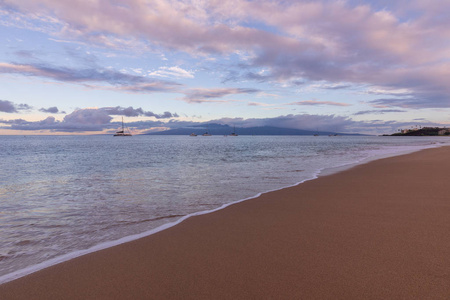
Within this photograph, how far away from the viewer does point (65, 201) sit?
31.6ft

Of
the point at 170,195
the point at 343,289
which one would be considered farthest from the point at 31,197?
the point at 343,289

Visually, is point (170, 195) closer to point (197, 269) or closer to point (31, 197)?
point (31, 197)

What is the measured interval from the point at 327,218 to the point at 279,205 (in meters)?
1.79

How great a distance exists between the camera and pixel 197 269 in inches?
155

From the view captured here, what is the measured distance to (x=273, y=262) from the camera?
161 inches

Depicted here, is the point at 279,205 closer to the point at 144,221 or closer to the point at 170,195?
the point at 144,221

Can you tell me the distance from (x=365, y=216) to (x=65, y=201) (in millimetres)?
9633

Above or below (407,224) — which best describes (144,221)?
below

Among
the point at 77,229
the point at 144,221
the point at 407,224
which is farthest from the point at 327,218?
the point at 77,229

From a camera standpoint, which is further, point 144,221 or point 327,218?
point 144,221

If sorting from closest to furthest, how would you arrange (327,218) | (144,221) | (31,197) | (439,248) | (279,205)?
1. (439,248)
2. (327,218)
3. (144,221)
4. (279,205)
5. (31,197)

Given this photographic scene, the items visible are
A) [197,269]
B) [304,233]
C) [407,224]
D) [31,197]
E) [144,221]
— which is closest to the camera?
[197,269]

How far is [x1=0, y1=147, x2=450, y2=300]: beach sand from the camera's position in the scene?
11.0ft

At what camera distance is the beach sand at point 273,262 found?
11.0ft
